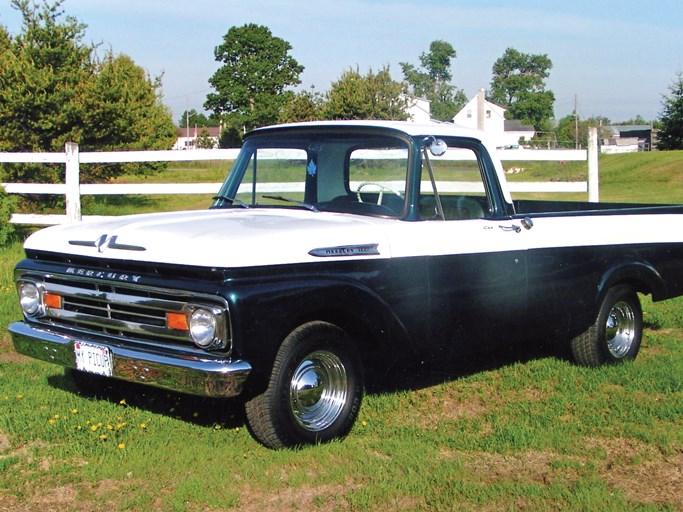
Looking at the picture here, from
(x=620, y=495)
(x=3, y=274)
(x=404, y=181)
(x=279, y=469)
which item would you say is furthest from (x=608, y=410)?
(x=3, y=274)

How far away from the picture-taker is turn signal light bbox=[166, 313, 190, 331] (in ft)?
14.6

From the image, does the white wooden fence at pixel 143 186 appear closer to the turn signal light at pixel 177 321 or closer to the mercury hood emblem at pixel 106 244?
the mercury hood emblem at pixel 106 244

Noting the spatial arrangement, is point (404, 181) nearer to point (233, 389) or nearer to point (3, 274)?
point (233, 389)

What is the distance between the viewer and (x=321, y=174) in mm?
5945

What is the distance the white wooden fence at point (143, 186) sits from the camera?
12.8 metres

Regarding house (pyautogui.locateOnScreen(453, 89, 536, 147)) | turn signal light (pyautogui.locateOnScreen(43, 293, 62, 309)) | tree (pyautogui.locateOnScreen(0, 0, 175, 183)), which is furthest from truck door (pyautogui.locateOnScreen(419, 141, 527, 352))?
house (pyautogui.locateOnScreen(453, 89, 536, 147))

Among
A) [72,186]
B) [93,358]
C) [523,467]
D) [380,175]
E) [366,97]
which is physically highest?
[366,97]

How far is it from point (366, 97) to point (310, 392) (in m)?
23.2

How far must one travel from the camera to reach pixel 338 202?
5.84 m

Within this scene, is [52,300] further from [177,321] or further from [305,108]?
[305,108]

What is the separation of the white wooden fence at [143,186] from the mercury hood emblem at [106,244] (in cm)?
741

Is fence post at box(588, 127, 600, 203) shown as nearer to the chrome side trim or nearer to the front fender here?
the front fender

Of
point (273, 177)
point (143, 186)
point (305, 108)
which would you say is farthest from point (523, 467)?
point (305, 108)

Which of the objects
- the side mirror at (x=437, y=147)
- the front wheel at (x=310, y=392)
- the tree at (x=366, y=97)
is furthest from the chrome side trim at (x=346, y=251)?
the tree at (x=366, y=97)
